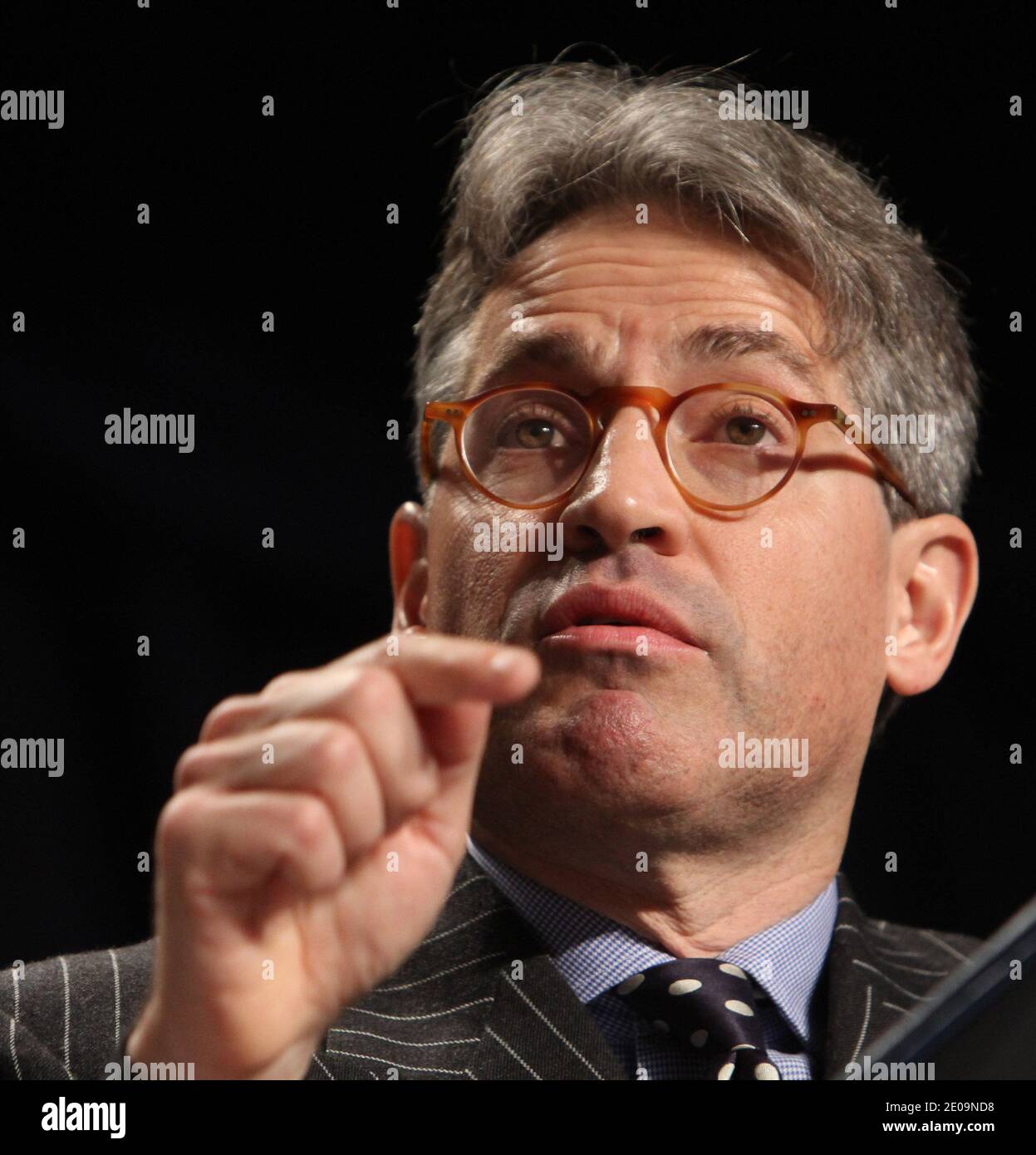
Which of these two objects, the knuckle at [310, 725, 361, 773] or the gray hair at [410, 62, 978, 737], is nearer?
the knuckle at [310, 725, 361, 773]

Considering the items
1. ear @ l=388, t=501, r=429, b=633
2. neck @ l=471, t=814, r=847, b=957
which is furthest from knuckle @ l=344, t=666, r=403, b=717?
ear @ l=388, t=501, r=429, b=633

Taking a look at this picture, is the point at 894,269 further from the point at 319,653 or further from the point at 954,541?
the point at 319,653

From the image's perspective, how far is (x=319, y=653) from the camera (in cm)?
277

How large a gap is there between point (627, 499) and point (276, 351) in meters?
1.28

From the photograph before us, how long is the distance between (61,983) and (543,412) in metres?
0.87

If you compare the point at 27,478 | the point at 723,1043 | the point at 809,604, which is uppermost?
the point at 27,478

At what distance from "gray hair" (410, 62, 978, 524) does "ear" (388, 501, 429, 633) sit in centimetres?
15

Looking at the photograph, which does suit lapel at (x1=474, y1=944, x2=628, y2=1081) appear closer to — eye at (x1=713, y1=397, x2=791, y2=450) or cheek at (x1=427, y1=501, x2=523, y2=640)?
cheek at (x1=427, y1=501, x2=523, y2=640)

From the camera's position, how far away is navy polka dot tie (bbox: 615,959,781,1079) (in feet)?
5.17

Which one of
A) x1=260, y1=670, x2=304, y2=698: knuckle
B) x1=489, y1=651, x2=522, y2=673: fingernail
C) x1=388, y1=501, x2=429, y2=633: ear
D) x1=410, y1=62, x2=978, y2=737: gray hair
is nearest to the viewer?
x1=489, y1=651, x2=522, y2=673: fingernail

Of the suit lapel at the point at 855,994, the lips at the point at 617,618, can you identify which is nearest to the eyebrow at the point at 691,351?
the lips at the point at 617,618

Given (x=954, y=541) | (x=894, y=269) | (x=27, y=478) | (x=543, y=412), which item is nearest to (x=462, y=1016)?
(x=543, y=412)

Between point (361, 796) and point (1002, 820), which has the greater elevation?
point (361, 796)

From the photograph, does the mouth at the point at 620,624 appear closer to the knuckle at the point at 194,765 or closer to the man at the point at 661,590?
the man at the point at 661,590
